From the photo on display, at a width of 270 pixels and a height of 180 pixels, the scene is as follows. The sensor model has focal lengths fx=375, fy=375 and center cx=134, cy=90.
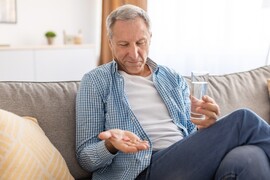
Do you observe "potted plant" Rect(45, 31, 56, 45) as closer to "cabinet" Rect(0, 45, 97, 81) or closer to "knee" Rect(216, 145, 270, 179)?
"cabinet" Rect(0, 45, 97, 81)

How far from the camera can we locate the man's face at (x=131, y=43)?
1541 mm

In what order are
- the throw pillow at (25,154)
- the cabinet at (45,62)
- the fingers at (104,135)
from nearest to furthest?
the throw pillow at (25,154)
the fingers at (104,135)
the cabinet at (45,62)

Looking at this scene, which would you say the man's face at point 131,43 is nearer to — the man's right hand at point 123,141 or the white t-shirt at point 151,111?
the white t-shirt at point 151,111

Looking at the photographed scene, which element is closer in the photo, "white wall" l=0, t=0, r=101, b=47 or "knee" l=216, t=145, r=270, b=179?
"knee" l=216, t=145, r=270, b=179

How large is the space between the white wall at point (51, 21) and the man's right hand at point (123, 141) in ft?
9.68

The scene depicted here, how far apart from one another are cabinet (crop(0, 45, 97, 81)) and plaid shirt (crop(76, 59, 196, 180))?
6.83 ft

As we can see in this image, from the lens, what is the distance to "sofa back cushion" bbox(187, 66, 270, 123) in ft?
6.13

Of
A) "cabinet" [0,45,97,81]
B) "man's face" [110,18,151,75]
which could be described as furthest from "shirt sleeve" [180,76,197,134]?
"cabinet" [0,45,97,81]

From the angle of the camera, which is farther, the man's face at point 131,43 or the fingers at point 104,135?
the man's face at point 131,43

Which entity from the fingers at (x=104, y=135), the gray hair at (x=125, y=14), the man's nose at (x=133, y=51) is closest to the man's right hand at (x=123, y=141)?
the fingers at (x=104, y=135)

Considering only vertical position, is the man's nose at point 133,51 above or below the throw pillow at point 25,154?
above

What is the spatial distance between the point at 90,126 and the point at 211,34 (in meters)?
2.15

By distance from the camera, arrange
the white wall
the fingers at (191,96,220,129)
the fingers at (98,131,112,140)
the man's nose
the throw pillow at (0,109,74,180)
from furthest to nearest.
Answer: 1. the white wall
2. the man's nose
3. the fingers at (191,96,220,129)
4. the fingers at (98,131,112,140)
5. the throw pillow at (0,109,74,180)

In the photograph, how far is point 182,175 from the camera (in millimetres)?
1206
